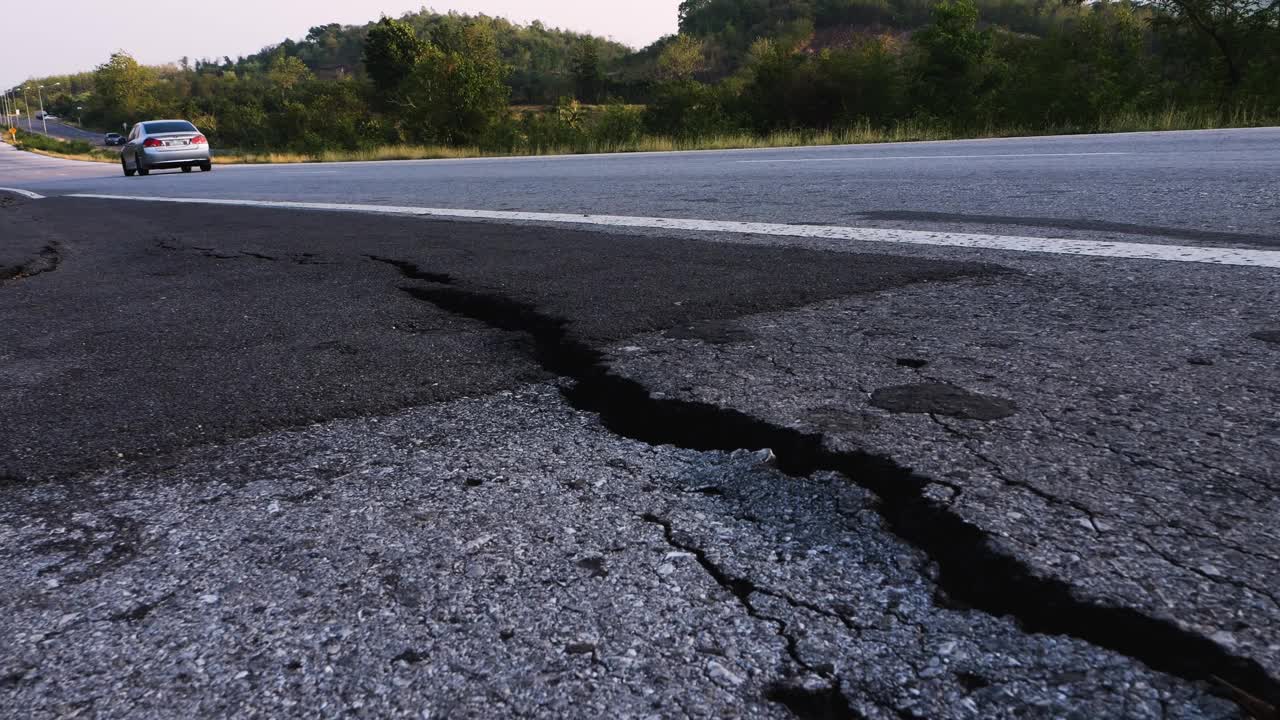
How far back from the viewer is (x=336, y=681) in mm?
1062

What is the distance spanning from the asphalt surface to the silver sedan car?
61.9 feet

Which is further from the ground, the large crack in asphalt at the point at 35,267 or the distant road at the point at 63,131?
the distant road at the point at 63,131

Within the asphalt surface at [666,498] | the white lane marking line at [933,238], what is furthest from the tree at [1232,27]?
the asphalt surface at [666,498]

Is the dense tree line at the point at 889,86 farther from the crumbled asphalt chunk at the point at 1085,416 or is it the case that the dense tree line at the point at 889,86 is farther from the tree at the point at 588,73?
the tree at the point at 588,73

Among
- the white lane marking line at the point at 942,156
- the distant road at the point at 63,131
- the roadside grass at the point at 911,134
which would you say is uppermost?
the distant road at the point at 63,131

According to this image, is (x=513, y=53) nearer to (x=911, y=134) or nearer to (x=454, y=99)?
(x=454, y=99)

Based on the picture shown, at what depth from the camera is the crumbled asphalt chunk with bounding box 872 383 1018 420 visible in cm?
178

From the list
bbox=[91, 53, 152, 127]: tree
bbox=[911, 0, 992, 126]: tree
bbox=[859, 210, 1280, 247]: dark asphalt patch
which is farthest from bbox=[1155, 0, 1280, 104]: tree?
bbox=[91, 53, 152, 127]: tree

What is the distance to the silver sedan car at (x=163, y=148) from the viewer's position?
64.4 feet

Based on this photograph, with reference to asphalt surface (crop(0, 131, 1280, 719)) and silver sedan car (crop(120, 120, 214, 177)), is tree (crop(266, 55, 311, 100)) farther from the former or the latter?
asphalt surface (crop(0, 131, 1280, 719))

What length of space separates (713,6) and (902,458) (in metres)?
76.6

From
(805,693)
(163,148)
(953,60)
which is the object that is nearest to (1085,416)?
(805,693)

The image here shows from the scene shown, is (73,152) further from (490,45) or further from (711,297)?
(711,297)

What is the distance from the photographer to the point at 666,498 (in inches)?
59.5
